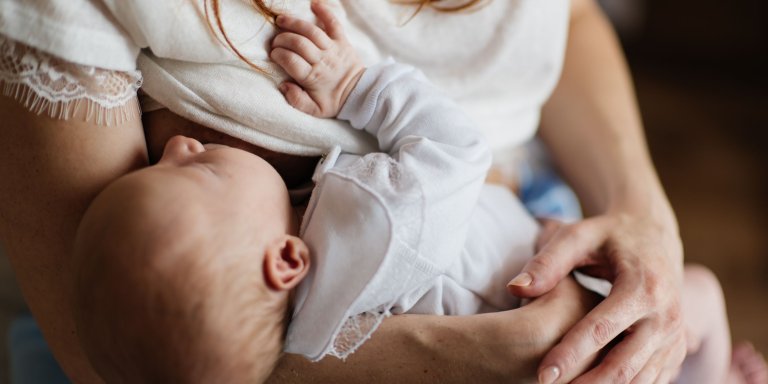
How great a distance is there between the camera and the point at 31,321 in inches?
49.4

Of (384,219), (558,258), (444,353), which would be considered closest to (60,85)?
(384,219)

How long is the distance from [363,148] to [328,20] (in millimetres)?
160

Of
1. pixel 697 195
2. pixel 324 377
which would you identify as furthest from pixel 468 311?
pixel 697 195

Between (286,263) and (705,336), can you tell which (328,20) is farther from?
(705,336)

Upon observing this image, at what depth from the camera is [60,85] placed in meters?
0.77

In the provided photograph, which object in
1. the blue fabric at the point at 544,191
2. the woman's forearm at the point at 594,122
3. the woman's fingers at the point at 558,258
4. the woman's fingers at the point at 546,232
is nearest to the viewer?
the woman's fingers at the point at 558,258

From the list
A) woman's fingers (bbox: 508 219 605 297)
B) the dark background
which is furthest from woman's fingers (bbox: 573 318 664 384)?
the dark background

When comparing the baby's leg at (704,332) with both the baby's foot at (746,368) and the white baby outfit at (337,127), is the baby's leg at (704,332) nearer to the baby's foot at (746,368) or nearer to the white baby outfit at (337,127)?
the baby's foot at (746,368)

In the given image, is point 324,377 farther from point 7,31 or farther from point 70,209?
point 7,31

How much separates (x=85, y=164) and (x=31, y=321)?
552mm

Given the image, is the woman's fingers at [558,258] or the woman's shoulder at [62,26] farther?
the woman's fingers at [558,258]

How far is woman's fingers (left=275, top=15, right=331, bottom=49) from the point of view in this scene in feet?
2.89

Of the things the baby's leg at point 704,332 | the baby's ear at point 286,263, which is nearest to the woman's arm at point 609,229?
the baby's leg at point 704,332

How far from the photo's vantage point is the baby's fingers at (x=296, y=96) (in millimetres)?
892
